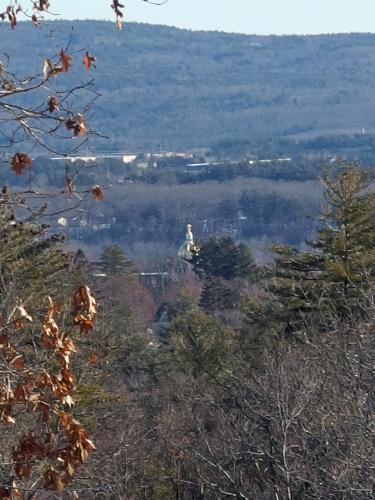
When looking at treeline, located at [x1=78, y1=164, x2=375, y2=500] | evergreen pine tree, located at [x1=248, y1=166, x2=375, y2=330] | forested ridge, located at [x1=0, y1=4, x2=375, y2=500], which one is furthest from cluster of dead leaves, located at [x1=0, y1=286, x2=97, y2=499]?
evergreen pine tree, located at [x1=248, y1=166, x2=375, y2=330]

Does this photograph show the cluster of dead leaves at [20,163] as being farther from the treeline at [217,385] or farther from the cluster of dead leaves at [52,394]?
the cluster of dead leaves at [52,394]

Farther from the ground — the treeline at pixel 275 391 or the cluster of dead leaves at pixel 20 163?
the cluster of dead leaves at pixel 20 163

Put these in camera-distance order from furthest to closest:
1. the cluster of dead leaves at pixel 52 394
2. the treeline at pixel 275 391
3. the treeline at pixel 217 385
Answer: the treeline at pixel 275 391, the treeline at pixel 217 385, the cluster of dead leaves at pixel 52 394

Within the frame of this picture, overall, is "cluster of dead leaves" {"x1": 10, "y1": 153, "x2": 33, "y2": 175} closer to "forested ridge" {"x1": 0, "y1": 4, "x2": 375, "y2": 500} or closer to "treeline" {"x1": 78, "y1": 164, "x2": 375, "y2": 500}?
"forested ridge" {"x1": 0, "y1": 4, "x2": 375, "y2": 500}

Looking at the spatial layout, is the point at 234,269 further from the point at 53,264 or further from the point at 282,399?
the point at 282,399

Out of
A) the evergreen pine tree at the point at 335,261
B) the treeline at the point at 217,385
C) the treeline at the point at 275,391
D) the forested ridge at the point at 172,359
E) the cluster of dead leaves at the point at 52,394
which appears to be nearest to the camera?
the cluster of dead leaves at the point at 52,394

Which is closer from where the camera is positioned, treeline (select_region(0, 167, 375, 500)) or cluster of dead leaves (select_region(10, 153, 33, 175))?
cluster of dead leaves (select_region(10, 153, 33, 175))

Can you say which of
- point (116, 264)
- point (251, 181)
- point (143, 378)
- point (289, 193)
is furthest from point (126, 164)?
point (143, 378)

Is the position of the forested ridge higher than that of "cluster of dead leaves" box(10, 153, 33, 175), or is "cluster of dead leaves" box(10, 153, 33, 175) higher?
"cluster of dead leaves" box(10, 153, 33, 175)

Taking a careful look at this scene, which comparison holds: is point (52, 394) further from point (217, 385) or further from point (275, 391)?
point (217, 385)

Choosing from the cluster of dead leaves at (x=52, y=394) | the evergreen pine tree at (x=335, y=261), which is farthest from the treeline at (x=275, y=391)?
the cluster of dead leaves at (x=52, y=394)

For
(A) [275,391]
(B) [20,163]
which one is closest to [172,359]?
(A) [275,391]
